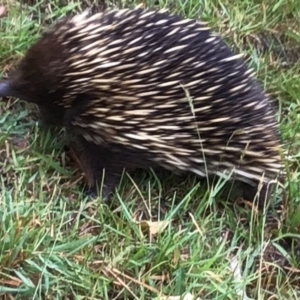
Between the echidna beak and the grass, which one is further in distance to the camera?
the echidna beak

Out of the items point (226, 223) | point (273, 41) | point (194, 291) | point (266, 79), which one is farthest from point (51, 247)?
point (273, 41)

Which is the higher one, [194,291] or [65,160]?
[65,160]

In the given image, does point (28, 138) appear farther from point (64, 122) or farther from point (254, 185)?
point (254, 185)

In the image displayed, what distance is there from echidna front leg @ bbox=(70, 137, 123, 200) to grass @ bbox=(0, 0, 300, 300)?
41 millimetres

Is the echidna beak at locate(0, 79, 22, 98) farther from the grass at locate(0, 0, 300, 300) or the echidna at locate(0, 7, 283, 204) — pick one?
the grass at locate(0, 0, 300, 300)

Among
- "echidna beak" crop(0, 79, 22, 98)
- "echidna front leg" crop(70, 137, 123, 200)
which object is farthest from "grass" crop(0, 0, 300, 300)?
"echidna beak" crop(0, 79, 22, 98)

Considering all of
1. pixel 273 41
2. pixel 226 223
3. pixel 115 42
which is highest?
pixel 115 42

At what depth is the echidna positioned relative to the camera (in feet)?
7.80

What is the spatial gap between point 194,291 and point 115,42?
31.2 inches

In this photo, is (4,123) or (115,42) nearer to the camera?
(115,42)

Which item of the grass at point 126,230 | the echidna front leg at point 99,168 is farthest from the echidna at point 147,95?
the grass at point 126,230

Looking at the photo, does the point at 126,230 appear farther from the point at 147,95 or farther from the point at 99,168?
the point at 147,95

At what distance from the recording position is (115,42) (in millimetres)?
2406

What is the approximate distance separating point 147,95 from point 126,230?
1.39 ft
